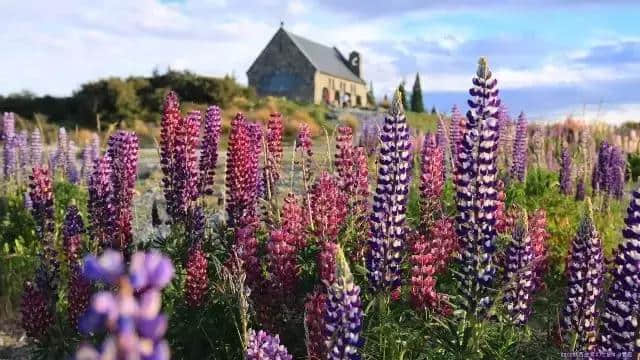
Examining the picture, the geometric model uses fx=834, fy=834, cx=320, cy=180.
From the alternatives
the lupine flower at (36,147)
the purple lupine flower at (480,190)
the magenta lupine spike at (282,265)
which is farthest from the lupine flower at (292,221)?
the lupine flower at (36,147)

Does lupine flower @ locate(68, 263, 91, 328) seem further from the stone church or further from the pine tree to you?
the pine tree

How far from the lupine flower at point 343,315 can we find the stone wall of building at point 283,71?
52.0m

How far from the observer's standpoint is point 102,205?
254 inches

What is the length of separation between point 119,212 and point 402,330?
2.89m

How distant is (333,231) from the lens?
542 centimetres

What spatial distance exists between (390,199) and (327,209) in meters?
0.95

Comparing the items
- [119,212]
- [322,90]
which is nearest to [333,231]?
[119,212]

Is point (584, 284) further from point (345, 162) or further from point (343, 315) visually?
point (345, 162)

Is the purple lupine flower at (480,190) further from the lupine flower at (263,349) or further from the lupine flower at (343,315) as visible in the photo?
the lupine flower at (263,349)

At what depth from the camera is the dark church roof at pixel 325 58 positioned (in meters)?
56.8

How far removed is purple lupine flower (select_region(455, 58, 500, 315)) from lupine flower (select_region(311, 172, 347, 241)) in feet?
3.69

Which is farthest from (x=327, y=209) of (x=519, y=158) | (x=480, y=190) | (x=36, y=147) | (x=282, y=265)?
(x=36, y=147)

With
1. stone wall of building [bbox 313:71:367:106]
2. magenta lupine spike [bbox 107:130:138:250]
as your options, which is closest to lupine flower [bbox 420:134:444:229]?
magenta lupine spike [bbox 107:130:138:250]

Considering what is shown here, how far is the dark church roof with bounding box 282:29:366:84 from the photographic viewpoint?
56775mm
